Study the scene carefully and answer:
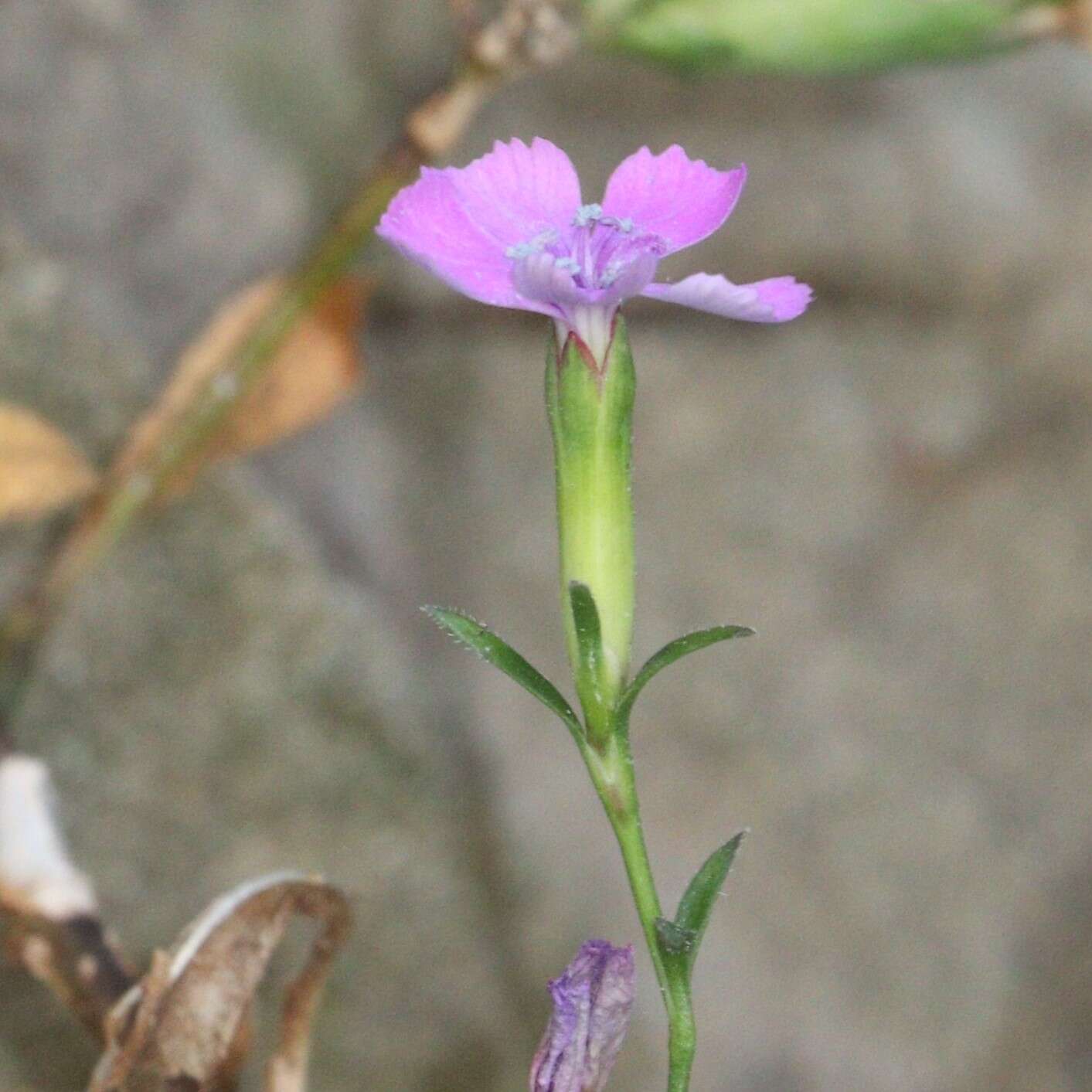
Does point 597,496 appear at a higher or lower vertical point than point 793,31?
lower

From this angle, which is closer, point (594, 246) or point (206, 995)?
point (594, 246)

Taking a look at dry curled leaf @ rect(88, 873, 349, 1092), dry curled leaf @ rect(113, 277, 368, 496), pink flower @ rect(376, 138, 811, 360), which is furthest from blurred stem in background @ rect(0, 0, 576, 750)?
pink flower @ rect(376, 138, 811, 360)

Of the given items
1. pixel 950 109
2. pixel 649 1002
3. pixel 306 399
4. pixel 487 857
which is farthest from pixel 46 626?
pixel 950 109

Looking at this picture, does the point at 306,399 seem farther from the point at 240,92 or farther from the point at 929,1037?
the point at 929,1037

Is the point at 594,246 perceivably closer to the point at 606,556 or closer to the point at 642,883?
the point at 606,556

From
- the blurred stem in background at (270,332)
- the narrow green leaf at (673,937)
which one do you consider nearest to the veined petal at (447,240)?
the narrow green leaf at (673,937)

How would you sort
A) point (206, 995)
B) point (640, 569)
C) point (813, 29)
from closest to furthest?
point (206, 995) → point (813, 29) → point (640, 569)

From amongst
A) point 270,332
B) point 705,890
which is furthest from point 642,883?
point 270,332
